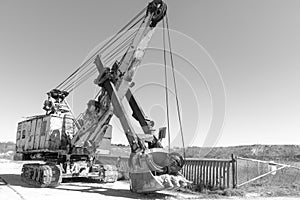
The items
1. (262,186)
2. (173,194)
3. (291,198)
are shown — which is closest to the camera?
(291,198)

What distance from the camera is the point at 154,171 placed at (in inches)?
417

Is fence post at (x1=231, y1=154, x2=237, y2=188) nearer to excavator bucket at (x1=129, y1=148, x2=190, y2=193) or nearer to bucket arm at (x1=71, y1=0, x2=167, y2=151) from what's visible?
excavator bucket at (x1=129, y1=148, x2=190, y2=193)

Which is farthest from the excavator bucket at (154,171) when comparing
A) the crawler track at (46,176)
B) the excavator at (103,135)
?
the crawler track at (46,176)

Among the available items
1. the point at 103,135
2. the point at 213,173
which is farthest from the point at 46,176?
the point at 213,173

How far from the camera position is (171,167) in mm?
11000

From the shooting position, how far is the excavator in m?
10.7

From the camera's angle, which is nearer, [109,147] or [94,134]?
[94,134]

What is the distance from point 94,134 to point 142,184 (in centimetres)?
416

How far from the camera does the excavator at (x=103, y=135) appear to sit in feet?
35.2

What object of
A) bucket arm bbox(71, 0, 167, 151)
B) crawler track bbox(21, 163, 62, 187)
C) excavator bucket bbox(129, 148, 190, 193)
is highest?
bucket arm bbox(71, 0, 167, 151)

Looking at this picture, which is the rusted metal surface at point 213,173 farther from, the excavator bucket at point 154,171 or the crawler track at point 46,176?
the crawler track at point 46,176

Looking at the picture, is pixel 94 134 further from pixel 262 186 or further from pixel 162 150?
pixel 262 186

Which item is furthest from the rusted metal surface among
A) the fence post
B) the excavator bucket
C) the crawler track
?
the crawler track

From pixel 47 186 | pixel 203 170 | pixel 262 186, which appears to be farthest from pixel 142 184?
pixel 262 186
